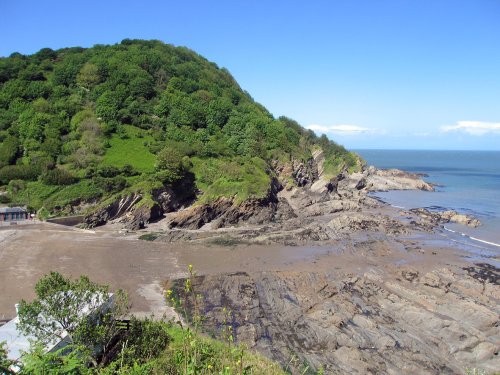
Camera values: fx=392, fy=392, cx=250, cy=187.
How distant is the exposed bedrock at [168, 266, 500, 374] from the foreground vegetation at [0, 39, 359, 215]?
23318 millimetres

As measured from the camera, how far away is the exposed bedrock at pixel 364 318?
19656mm

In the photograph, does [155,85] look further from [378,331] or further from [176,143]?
[378,331]

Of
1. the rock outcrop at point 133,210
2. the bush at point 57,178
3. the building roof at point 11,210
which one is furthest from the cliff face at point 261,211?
the building roof at point 11,210

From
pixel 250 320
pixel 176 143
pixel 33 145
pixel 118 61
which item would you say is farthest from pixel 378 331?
pixel 118 61

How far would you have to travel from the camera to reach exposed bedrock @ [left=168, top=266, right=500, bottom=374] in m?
19.7

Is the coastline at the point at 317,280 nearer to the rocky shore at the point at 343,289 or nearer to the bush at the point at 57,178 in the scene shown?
the rocky shore at the point at 343,289

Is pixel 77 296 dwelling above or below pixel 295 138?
below

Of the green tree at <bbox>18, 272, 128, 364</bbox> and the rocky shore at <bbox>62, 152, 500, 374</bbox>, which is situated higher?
the green tree at <bbox>18, 272, 128, 364</bbox>

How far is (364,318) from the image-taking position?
75.9ft

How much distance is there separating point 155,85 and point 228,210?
137 feet

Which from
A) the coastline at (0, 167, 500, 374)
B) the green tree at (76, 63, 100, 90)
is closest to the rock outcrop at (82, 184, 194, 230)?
the coastline at (0, 167, 500, 374)

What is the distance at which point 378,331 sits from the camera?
858 inches

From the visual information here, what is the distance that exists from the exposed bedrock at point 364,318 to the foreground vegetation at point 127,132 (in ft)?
76.5

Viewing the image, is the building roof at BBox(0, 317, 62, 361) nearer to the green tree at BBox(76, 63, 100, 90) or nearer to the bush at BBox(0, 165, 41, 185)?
the bush at BBox(0, 165, 41, 185)
